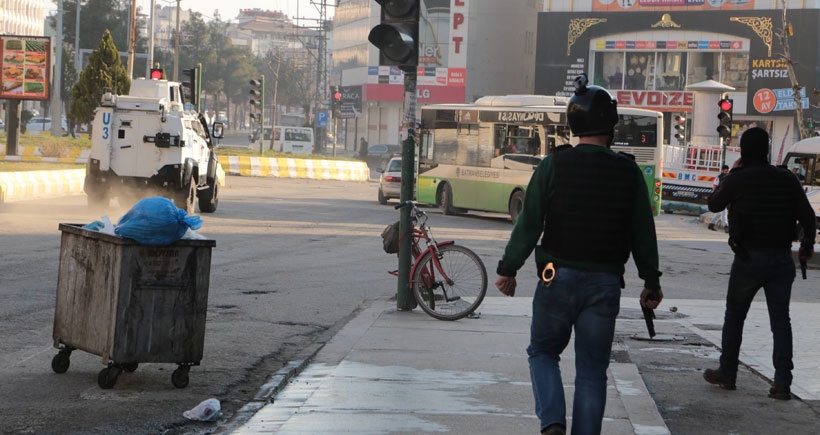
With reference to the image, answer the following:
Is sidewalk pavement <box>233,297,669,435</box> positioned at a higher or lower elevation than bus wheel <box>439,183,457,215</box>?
lower

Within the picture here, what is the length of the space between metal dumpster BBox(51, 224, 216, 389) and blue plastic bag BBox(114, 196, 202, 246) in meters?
0.05

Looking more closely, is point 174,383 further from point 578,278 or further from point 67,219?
point 67,219

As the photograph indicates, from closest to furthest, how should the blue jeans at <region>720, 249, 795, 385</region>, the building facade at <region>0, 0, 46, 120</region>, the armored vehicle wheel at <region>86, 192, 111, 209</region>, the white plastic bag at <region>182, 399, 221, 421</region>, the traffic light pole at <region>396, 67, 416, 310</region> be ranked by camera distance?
the white plastic bag at <region>182, 399, 221, 421</region> < the blue jeans at <region>720, 249, 795, 385</region> < the traffic light pole at <region>396, 67, 416, 310</region> < the armored vehicle wheel at <region>86, 192, 111, 209</region> < the building facade at <region>0, 0, 46, 120</region>

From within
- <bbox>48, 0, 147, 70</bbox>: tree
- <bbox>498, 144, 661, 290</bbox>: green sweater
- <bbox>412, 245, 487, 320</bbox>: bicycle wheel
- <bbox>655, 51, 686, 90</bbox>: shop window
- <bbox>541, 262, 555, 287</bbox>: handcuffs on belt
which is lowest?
<bbox>412, 245, 487, 320</bbox>: bicycle wheel

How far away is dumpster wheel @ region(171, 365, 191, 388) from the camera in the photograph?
24.2 feet

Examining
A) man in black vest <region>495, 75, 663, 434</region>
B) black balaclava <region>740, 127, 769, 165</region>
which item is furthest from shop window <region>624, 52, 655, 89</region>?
man in black vest <region>495, 75, 663, 434</region>

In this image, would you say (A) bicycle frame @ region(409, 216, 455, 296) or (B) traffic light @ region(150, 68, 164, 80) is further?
(B) traffic light @ region(150, 68, 164, 80)

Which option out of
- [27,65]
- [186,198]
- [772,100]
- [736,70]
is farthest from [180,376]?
[736,70]

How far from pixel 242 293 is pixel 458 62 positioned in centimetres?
6241

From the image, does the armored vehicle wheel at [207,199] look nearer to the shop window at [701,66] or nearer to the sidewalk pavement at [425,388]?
the sidewalk pavement at [425,388]

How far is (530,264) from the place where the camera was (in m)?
17.5

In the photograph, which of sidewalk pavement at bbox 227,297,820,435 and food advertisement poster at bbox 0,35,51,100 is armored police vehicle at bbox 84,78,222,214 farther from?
food advertisement poster at bbox 0,35,51,100

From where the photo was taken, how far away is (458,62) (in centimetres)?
7394

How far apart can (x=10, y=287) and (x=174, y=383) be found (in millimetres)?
5350
